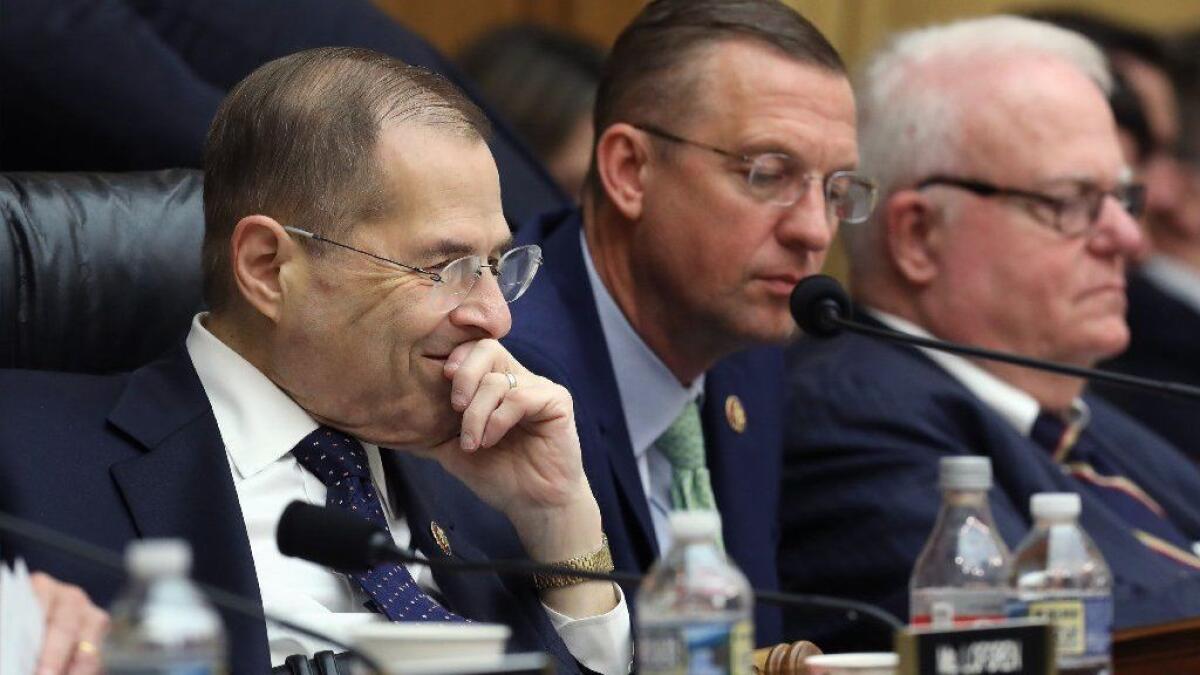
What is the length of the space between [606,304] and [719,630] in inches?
53.5

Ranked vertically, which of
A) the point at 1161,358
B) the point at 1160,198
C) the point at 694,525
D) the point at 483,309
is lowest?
the point at 694,525

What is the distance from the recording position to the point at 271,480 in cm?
191

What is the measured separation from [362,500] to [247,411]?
14 centimetres

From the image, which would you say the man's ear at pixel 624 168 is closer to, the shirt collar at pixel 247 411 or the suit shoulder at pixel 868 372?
the suit shoulder at pixel 868 372

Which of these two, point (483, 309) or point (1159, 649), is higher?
point (483, 309)

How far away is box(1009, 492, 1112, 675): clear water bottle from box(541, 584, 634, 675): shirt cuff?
0.44 meters

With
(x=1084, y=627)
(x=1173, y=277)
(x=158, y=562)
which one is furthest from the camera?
(x=1173, y=277)

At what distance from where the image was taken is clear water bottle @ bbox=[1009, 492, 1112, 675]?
1640 mm

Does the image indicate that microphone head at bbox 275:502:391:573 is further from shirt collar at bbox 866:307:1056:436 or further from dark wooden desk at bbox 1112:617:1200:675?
shirt collar at bbox 866:307:1056:436

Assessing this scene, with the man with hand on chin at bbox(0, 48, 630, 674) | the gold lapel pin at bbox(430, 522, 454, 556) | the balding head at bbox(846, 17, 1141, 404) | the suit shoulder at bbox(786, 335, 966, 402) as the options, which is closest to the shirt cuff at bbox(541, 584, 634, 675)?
the man with hand on chin at bbox(0, 48, 630, 674)

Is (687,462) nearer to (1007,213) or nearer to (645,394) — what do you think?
(645,394)

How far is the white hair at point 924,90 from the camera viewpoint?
3.17 m

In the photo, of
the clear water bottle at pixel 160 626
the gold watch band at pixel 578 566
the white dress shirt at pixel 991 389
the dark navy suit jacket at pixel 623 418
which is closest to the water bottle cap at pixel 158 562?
the clear water bottle at pixel 160 626

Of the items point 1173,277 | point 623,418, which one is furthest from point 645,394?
point 1173,277
